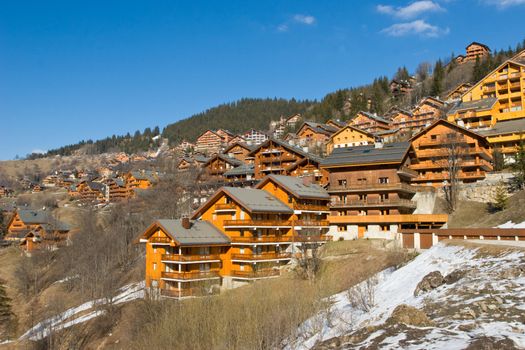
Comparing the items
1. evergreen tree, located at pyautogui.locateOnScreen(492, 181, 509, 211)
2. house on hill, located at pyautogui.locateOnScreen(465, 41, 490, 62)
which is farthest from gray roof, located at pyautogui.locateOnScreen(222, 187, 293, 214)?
house on hill, located at pyautogui.locateOnScreen(465, 41, 490, 62)

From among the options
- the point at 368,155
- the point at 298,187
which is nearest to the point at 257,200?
the point at 298,187

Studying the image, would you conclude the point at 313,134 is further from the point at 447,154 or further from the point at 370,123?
the point at 447,154

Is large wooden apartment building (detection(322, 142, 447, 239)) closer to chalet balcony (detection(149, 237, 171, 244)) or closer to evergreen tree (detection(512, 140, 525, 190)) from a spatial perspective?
evergreen tree (detection(512, 140, 525, 190))

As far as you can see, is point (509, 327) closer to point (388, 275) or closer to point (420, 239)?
point (388, 275)

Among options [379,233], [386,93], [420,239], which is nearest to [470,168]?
[379,233]

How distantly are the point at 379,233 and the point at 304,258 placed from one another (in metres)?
13.1

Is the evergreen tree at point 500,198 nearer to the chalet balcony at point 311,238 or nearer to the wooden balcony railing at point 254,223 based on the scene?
the chalet balcony at point 311,238

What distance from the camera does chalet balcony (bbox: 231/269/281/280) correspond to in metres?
54.8

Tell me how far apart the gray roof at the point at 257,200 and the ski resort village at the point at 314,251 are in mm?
302

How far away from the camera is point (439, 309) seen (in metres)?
24.8

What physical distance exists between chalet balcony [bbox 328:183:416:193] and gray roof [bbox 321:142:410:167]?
3.03 m

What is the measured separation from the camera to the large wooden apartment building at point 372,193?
5959cm

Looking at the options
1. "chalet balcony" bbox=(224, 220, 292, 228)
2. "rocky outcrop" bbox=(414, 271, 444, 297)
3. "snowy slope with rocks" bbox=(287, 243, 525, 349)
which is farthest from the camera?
"chalet balcony" bbox=(224, 220, 292, 228)

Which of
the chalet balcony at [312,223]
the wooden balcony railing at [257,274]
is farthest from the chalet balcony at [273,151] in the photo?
the wooden balcony railing at [257,274]
